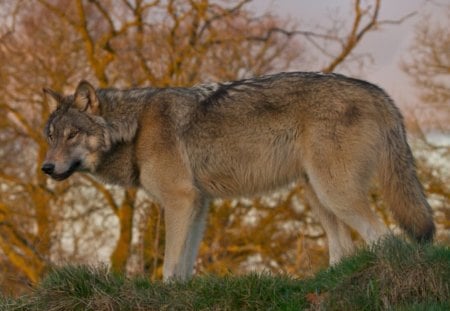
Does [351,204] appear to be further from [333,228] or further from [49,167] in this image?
[49,167]

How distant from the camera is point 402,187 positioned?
21.0 feet

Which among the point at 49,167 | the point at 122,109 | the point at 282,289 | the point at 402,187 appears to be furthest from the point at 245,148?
the point at 49,167

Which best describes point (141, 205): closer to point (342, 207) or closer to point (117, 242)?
point (117, 242)

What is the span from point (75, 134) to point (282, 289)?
2.65 metres

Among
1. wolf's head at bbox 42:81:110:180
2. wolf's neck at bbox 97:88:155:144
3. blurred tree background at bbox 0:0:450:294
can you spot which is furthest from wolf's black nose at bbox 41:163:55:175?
blurred tree background at bbox 0:0:450:294

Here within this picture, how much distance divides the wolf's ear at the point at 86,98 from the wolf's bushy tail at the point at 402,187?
2.86 metres

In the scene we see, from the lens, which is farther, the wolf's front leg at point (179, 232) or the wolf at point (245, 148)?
the wolf's front leg at point (179, 232)

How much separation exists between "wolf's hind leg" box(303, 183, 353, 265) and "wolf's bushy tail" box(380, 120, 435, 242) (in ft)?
2.14

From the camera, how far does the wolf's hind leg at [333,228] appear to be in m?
6.86

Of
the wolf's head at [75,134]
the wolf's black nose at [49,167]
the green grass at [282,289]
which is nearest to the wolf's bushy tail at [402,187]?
the green grass at [282,289]

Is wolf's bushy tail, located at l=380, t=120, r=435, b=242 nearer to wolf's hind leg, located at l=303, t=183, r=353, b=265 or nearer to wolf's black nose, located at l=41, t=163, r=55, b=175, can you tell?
wolf's hind leg, located at l=303, t=183, r=353, b=265

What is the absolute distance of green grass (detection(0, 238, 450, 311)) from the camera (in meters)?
5.01

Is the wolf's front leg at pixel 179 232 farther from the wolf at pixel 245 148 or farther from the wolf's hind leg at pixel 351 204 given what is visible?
the wolf's hind leg at pixel 351 204

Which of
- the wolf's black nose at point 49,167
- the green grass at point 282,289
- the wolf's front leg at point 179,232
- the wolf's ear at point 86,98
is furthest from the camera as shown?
the wolf's ear at point 86,98
